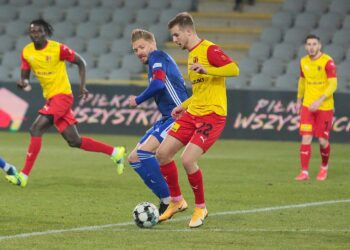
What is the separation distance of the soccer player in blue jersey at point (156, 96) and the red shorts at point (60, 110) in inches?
124

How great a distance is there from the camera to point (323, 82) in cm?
1435

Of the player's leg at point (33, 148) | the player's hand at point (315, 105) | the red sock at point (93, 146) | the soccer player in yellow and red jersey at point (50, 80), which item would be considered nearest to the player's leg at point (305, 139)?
the player's hand at point (315, 105)

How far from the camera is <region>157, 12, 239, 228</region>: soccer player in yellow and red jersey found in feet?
Answer: 30.8

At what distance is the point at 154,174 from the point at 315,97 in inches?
193

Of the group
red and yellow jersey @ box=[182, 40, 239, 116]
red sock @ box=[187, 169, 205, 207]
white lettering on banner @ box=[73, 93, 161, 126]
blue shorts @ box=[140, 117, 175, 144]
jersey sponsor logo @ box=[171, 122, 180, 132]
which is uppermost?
red and yellow jersey @ box=[182, 40, 239, 116]

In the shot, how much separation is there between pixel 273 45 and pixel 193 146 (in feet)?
51.1

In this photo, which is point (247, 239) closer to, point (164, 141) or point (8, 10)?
point (164, 141)

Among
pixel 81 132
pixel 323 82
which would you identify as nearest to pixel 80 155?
pixel 81 132

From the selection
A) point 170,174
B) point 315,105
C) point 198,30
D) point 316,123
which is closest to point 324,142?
point 316,123

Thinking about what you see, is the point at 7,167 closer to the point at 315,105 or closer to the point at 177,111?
the point at 177,111

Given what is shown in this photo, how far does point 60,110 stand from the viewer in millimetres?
13188

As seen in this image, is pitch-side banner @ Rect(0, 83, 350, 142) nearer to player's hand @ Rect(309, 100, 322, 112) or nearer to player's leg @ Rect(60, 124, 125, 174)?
player's hand @ Rect(309, 100, 322, 112)

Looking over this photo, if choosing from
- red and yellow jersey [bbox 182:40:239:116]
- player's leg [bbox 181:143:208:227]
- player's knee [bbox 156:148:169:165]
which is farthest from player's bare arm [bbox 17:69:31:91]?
player's leg [bbox 181:143:208:227]

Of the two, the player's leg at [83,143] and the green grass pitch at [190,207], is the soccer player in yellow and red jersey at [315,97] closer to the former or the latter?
the green grass pitch at [190,207]
